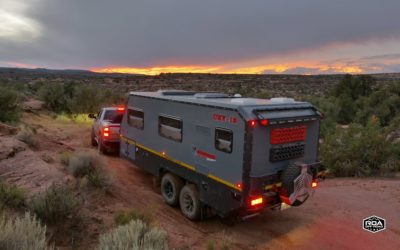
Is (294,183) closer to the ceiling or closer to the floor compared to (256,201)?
closer to the ceiling

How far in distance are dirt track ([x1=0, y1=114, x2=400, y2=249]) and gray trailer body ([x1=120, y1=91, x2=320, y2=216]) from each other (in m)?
0.77

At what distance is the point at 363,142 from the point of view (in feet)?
45.3

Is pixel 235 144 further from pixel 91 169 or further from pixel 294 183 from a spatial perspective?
pixel 91 169

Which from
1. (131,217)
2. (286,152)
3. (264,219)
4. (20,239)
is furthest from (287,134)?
(20,239)

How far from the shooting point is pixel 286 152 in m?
7.16

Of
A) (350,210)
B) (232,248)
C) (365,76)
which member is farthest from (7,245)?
(365,76)

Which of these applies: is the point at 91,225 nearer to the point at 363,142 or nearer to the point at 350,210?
the point at 350,210

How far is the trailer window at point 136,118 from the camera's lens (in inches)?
392

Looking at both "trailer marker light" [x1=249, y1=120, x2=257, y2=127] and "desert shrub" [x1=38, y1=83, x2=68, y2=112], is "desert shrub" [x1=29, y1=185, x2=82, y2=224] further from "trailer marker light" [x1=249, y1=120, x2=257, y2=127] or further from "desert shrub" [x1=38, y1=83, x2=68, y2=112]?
"desert shrub" [x1=38, y1=83, x2=68, y2=112]

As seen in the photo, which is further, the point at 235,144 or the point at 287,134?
the point at 287,134

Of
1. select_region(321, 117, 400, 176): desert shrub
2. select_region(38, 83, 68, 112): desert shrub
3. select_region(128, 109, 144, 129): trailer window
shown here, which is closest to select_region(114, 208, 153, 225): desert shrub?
select_region(128, 109, 144, 129): trailer window

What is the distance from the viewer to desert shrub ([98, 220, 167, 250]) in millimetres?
4340

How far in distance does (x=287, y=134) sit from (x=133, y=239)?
3.95 meters

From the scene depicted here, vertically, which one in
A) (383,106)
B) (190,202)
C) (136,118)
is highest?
(136,118)
